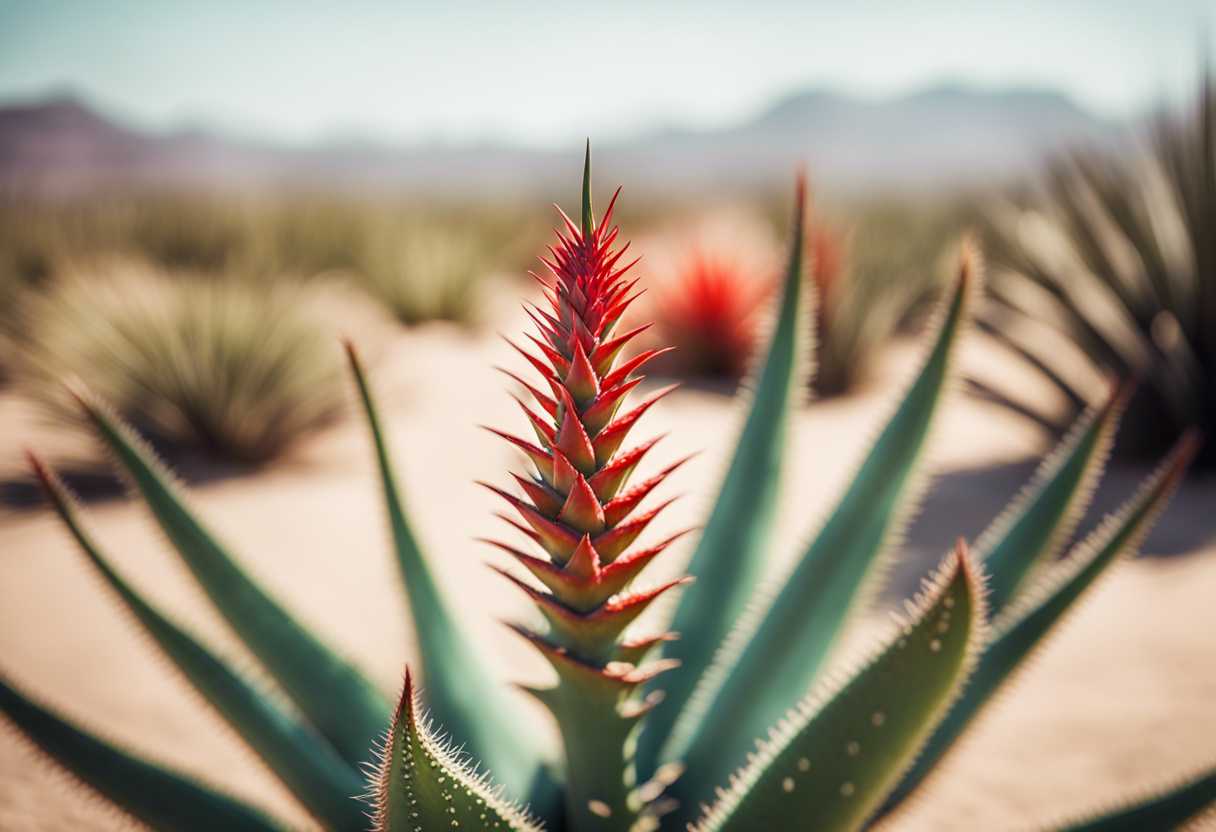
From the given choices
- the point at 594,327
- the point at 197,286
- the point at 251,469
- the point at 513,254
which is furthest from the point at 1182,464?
the point at 513,254

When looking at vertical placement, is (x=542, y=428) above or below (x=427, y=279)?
above

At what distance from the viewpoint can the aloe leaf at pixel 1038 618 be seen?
3.22ft

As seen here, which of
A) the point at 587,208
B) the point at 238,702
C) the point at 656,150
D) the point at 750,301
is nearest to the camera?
the point at 587,208

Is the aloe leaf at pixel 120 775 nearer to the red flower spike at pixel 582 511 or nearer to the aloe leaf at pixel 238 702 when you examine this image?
the aloe leaf at pixel 238 702

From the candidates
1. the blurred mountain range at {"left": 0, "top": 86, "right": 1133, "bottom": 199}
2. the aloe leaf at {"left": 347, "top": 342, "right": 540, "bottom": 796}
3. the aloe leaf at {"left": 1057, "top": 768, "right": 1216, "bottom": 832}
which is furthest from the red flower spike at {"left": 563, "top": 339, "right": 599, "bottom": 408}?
the blurred mountain range at {"left": 0, "top": 86, "right": 1133, "bottom": 199}

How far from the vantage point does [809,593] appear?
1074 millimetres

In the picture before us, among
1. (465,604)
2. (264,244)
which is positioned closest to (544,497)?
(465,604)

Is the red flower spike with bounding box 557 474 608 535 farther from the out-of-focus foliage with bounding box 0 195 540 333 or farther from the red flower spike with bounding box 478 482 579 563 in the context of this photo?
the out-of-focus foliage with bounding box 0 195 540 333

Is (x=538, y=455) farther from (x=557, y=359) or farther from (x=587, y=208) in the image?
(x=587, y=208)

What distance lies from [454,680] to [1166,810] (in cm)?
91

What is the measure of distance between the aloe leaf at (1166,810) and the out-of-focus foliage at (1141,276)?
2694 millimetres

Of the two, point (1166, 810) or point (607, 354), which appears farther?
point (1166, 810)

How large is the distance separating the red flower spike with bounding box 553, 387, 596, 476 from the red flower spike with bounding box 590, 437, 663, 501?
13 mm

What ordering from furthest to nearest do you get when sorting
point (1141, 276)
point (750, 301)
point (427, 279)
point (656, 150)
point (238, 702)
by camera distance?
point (656, 150), point (427, 279), point (750, 301), point (1141, 276), point (238, 702)
